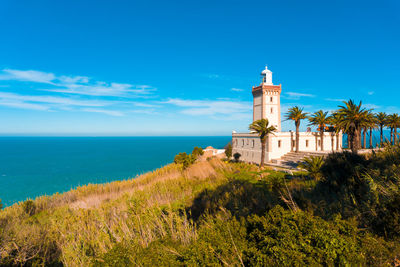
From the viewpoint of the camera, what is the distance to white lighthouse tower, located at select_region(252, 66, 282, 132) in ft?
115

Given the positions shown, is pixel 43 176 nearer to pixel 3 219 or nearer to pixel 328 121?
pixel 3 219

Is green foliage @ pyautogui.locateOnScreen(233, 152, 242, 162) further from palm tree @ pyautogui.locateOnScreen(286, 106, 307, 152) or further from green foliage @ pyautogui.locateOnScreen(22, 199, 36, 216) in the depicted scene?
green foliage @ pyautogui.locateOnScreen(22, 199, 36, 216)

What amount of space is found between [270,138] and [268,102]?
890cm

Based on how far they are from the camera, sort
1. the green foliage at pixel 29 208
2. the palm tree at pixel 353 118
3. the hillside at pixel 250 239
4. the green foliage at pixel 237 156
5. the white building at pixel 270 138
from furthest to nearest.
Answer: the green foliage at pixel 237 156
the white building at pixel 270 138
the palm tree at pixel 353 118
the green foliage at pixel 29 208
the hillside at pixel 250 239

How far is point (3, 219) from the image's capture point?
8992 mm

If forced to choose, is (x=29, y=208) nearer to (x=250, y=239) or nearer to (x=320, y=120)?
(x=250, y=239)

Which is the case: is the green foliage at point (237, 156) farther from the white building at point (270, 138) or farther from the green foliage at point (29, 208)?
the green foliage at point (29, 208)

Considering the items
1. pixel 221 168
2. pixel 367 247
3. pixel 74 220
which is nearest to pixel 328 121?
pixel 221 168

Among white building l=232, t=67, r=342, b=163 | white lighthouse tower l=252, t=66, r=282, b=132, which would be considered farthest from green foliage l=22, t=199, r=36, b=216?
white lighthouse tower l=252, t=66, r=282, b=132

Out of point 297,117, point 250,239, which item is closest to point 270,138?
point 297,117

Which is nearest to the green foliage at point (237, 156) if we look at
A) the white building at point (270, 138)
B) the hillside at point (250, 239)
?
the white building at point (270, 138)

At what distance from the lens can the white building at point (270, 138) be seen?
3017 centimetres

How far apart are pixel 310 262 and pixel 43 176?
58086mm

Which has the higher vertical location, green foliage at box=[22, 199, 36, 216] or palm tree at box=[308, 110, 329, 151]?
palm tree at box=[308, 110, 329, 151]
